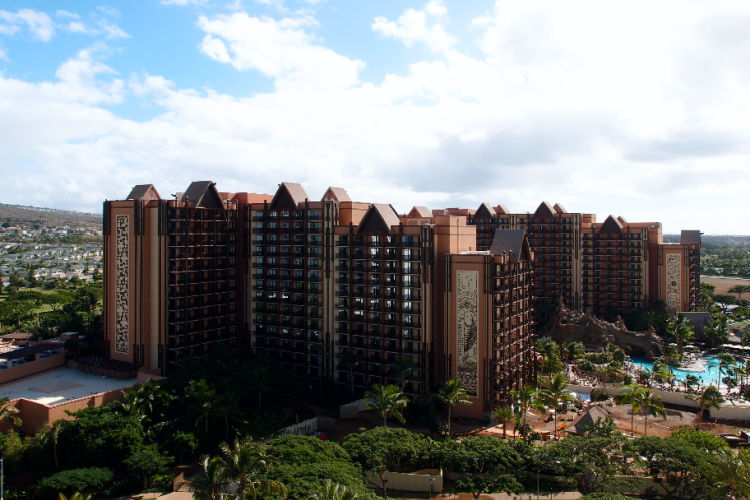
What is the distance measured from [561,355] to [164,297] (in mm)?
67931

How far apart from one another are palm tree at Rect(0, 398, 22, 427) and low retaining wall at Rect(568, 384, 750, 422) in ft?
236

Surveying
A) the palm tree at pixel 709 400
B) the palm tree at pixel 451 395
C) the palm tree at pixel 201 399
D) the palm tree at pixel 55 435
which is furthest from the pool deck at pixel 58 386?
the palm tree at pixel 709 400

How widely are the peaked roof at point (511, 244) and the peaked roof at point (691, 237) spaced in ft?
235

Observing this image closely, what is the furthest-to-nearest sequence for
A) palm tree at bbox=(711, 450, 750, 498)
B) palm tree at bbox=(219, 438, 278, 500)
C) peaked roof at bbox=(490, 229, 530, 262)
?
peaked roof at bbox=(490, 229, 530, 262), palm tree at bbox=(711, 450, 750, 498), palm tree at bbox=(219, 438, 278, 500)

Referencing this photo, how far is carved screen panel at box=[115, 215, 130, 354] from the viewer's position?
81.1 meters

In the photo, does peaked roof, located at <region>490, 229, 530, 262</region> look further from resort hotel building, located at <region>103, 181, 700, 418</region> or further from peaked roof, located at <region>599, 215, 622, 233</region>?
peaked roof, located at <region>599, 215, 622, 233</region>

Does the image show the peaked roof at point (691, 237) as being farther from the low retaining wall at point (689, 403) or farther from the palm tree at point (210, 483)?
the palm tree at point (210, 483)

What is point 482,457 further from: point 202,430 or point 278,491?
point 202,430

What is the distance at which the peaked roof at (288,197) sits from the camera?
85.8 meters

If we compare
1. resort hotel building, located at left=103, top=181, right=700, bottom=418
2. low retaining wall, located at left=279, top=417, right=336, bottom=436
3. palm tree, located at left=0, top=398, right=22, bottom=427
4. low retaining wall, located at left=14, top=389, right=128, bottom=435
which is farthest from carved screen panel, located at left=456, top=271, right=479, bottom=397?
palm tree, located at left=0, top=398, right=22, bottom=427

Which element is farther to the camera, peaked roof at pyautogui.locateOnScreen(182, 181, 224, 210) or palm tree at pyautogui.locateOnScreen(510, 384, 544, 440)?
peaked roof at pyautogui.locateOnScreen(182, 181, 224, 210)

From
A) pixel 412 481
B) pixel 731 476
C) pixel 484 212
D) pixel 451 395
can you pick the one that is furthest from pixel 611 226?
pixel 412 481

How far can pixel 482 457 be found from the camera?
5291cm

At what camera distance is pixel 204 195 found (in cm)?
8525
